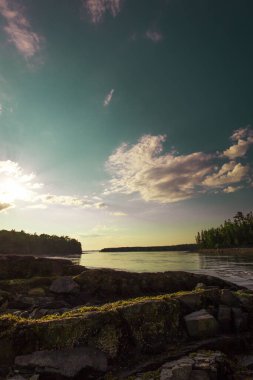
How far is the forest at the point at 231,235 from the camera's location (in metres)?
140

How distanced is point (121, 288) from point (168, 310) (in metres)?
7.70

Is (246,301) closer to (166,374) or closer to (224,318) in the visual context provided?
(224,318)

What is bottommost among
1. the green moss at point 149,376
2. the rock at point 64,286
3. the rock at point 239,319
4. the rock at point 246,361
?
the rock at point 246,361

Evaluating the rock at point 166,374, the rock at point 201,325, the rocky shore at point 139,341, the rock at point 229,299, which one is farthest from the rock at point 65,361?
the rock at point 229,299

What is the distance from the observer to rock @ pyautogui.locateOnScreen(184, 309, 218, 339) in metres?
7.01

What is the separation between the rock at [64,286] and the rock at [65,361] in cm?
847

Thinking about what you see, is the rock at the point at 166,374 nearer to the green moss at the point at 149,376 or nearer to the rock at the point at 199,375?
the green moss at the point at 149,376

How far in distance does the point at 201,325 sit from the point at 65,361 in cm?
335

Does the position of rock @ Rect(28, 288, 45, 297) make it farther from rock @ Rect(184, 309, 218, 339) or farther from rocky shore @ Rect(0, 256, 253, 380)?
rock @ Rect(184, 309, 218, 339)

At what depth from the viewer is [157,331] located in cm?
674

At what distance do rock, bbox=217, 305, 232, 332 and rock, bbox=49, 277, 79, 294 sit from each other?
7.93m

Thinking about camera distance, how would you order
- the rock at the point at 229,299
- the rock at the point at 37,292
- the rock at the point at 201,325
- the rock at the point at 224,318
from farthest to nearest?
the rock at the point at 37,292 → the rock at the point at 229,299 → the rock at the point at 224,318 → the rock at the point at 201,325

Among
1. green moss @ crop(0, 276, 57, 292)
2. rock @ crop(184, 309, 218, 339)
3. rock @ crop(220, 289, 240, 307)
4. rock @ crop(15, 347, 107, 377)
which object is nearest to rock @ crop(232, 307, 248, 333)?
rock @ crop(220, 289, 240, 307)

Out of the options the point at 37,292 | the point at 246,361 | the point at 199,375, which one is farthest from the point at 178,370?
the point at 37,292
